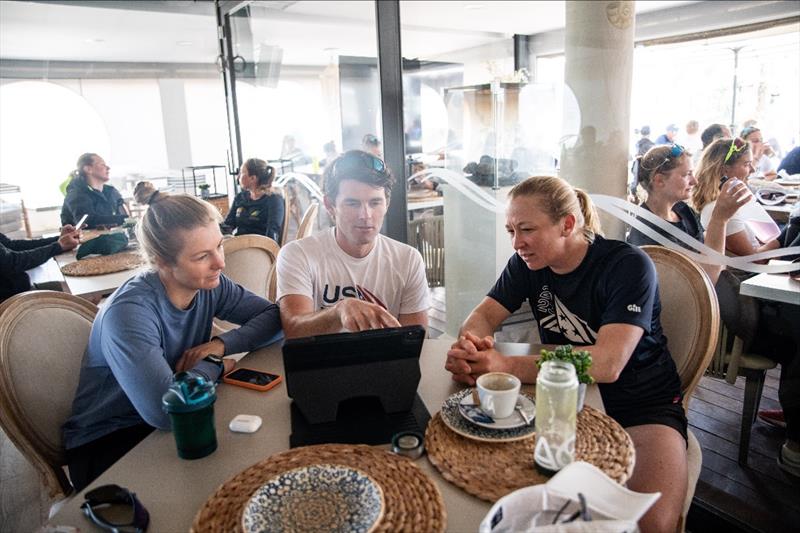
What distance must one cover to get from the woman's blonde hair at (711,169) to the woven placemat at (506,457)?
128cm

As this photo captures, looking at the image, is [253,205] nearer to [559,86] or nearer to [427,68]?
[427,68]

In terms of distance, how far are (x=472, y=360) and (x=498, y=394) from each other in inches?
9.8

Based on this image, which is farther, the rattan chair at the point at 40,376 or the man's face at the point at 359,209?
the man's face at the point at 359,209

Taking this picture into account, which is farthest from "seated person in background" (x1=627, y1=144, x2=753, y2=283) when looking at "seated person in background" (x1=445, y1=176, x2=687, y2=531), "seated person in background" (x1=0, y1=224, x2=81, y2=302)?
"seated person in background" (x1=0, y1=224, x2=81, y2=302)

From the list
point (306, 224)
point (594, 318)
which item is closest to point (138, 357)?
point (594, 318)

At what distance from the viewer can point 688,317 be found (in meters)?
1.60

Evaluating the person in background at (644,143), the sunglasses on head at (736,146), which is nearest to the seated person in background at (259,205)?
the person in background at (644,143)

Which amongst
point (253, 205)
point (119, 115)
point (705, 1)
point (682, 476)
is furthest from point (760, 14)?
point (119, 115)

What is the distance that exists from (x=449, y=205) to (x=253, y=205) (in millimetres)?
1566

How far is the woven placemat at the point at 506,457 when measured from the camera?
897 millimetres

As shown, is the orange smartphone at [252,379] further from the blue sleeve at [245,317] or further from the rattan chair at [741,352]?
the rattan chair at [741,352]

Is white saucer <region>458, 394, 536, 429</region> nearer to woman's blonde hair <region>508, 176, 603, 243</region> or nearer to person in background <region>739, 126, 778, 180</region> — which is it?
woman's blonde hair <region>508, 176, 603, 243</region>

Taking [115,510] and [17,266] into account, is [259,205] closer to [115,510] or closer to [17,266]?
[17,266]

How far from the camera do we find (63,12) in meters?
5.32
